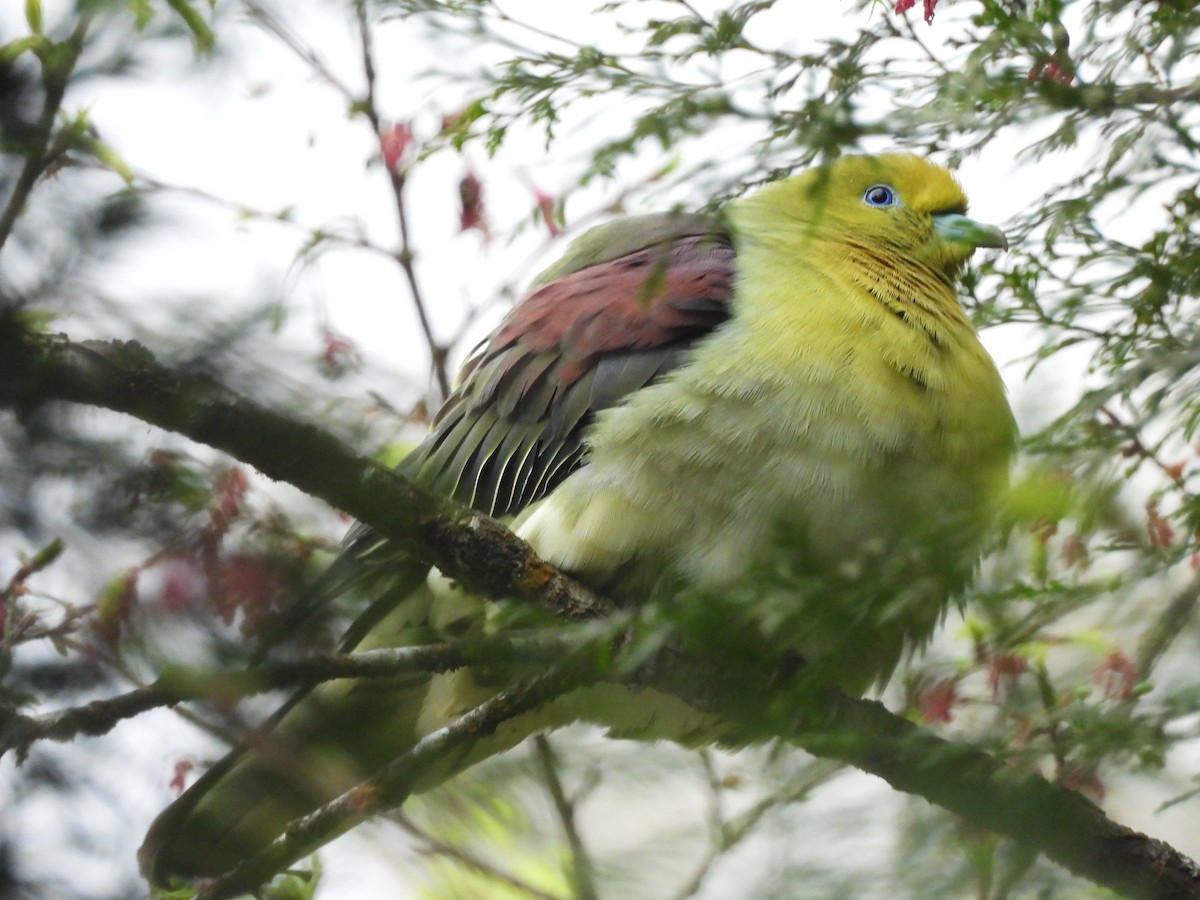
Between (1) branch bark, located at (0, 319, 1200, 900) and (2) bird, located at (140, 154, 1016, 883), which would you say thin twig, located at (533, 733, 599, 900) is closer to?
(2) bird, located at (140, 154, 1016, 883)

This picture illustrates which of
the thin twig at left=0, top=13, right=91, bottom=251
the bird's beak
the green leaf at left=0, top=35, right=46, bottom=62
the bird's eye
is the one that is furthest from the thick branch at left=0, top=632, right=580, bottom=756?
the bird's eye

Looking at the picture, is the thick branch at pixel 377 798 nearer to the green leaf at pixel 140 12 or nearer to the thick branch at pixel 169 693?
the thick branch at pixel 169 693

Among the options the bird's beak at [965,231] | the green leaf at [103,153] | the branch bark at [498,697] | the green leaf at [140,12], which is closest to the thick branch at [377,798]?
the branch bark at [498,697]

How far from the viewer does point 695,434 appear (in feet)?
7.97

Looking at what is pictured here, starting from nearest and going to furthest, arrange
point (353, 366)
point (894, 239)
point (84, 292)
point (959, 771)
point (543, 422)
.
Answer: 1. point (84, 292)
2. point (353, 366)
3. point (959, 771)
4. point (543, 422)
5. point (894, 239)

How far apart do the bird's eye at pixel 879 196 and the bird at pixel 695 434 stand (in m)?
0.23

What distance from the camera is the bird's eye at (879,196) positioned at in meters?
3.16

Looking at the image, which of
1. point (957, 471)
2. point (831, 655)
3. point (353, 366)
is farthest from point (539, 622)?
point (957, 471)

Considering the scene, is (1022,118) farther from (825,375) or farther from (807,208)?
(807,208)

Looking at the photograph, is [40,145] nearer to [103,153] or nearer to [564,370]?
[103,153]

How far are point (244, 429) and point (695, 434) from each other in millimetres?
1347

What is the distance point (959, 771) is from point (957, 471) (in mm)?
1006

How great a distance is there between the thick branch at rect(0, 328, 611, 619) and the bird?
13cm

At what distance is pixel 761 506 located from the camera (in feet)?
7.77
